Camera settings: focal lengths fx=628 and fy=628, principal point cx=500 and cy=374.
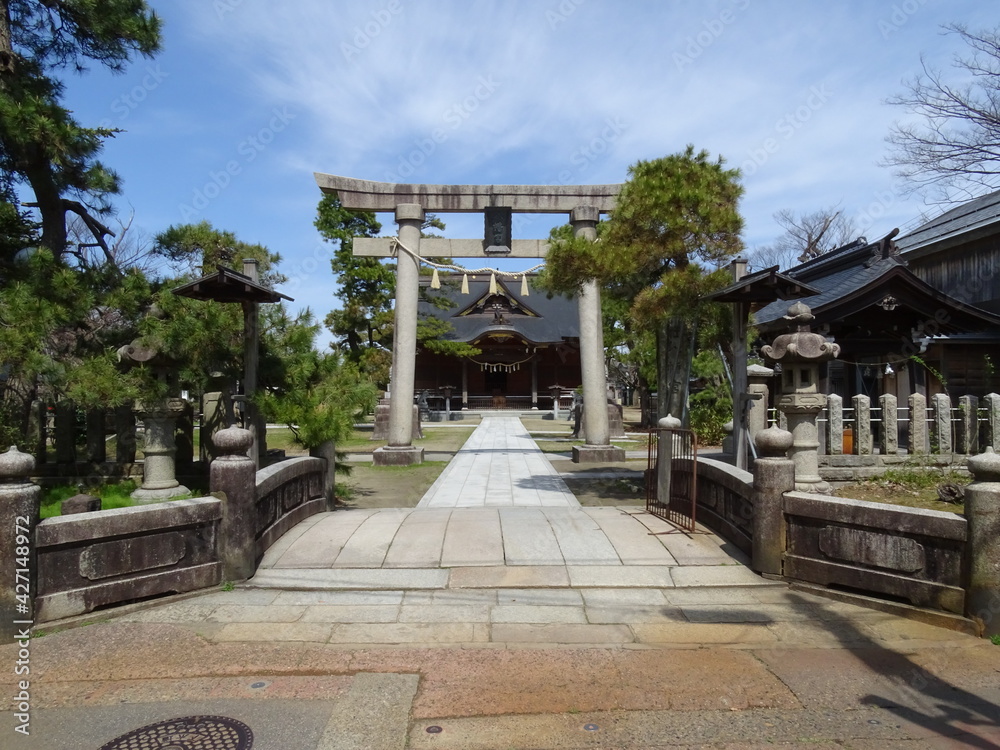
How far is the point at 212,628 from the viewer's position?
4.63 metres

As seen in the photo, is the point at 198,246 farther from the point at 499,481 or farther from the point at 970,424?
the point at 970,424

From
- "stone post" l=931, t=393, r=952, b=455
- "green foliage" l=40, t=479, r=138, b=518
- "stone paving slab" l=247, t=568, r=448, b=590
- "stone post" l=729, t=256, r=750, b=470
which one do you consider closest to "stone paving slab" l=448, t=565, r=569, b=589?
"stone paving slab" l=247, t=568, r=448, b=590

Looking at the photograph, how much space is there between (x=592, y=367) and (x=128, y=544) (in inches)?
385

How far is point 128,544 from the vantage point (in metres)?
4.93

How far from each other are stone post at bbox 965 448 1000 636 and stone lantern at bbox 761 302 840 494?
3.16 m

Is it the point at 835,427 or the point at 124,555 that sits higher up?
the point at 835,427

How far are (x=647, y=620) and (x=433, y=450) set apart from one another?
39.5 feet

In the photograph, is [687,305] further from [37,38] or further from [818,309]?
[37,38]

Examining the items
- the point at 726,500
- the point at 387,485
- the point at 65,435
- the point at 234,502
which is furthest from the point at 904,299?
the point at 65,435

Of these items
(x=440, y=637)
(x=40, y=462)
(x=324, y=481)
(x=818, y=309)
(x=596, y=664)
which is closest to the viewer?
(x=596, y=664)

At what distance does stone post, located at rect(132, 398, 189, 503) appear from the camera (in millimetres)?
8359

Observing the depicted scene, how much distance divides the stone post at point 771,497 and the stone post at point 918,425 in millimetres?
6556

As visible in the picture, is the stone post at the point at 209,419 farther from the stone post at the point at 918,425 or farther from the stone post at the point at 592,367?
the stone post at the point at 918,425

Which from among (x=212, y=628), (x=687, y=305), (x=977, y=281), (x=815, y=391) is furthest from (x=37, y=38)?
(x=977, y=281)
